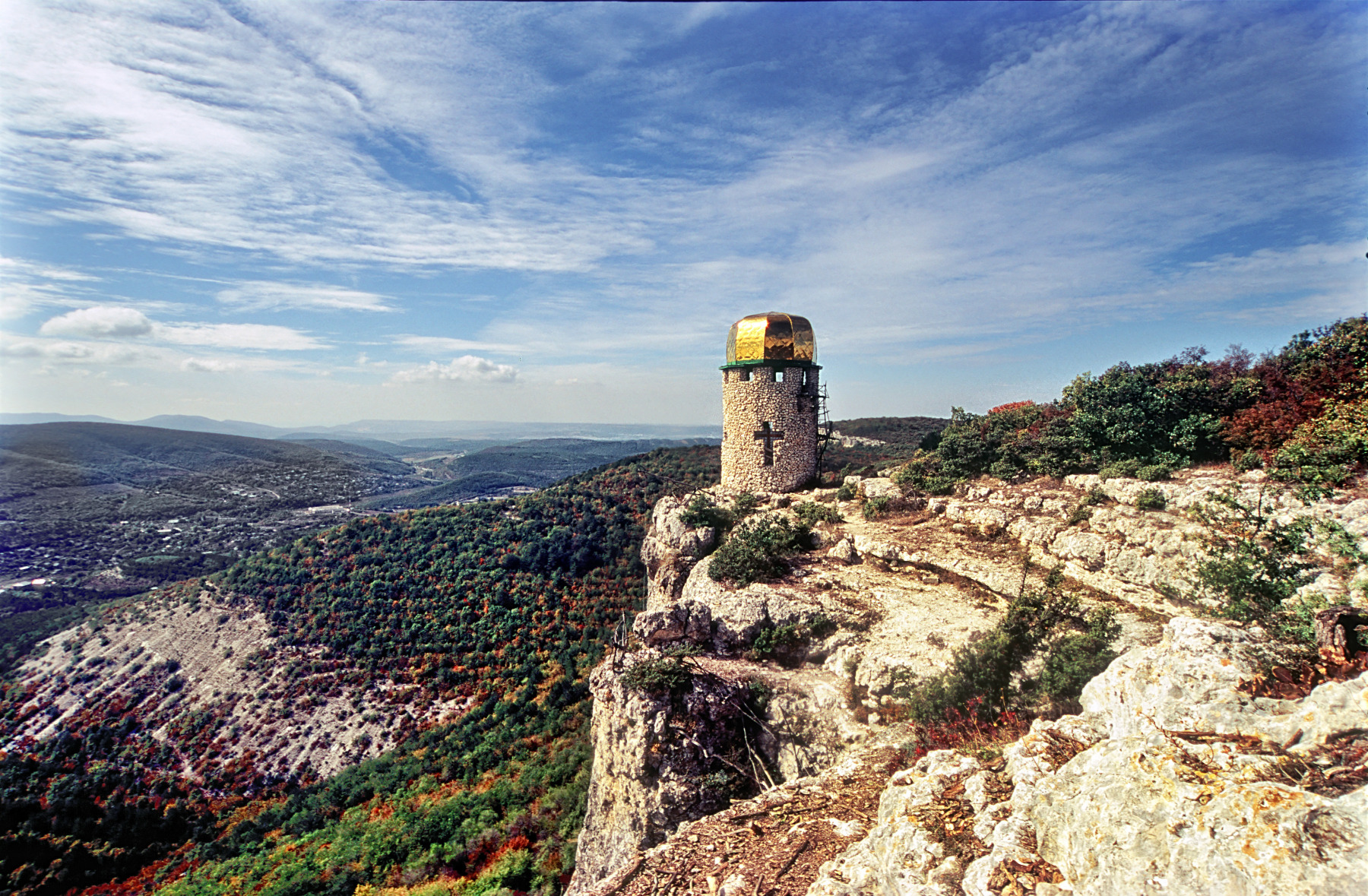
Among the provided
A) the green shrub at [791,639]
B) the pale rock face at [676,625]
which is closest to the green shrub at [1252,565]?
the green shrub at [791,639]

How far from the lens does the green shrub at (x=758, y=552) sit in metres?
11.9

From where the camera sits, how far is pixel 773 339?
15.9 meters

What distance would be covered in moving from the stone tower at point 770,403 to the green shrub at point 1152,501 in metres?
8.24

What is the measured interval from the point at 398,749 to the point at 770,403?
19.6m

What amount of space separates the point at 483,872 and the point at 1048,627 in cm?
1415

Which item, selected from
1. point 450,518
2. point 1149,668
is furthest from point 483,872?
point 450,518

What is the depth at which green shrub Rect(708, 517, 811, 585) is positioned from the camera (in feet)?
39.1

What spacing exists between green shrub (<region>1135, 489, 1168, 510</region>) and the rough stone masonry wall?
8241mm

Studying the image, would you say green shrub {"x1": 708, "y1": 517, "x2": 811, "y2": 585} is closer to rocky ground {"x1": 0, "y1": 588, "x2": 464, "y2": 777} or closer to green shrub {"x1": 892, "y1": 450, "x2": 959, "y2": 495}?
green shrub {"x1": 892, "y1": 450, "x2": 959, "y2": 495}

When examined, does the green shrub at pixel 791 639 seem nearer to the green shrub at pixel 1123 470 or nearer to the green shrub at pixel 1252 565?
the green shrub at pixel 1252 565

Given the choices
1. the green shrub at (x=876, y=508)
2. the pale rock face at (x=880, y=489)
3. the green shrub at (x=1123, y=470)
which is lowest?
the green shrub at (x=876, y=508)

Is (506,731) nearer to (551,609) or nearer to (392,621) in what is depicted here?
(551,609)

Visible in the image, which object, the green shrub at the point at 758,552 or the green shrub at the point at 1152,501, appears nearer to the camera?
the green shrub at the point at 1152,501

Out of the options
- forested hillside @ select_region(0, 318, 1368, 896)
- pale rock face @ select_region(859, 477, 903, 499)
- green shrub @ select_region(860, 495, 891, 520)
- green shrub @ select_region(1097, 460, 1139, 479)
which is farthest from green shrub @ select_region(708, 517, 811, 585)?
green shrub @ select_region(1097, 460, 1139, 479)
